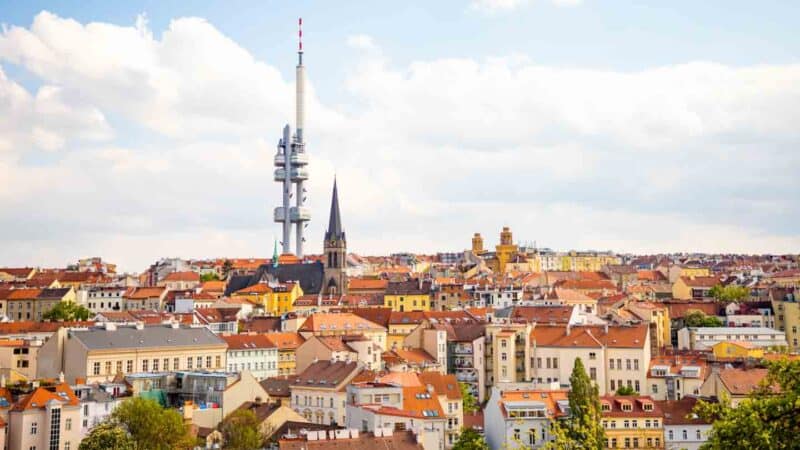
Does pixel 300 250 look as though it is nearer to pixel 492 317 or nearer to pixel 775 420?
pixel 492 317

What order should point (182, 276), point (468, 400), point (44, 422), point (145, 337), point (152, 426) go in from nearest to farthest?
point (152, 426)
point (44, 422)
point (468, 400)
point (145, 337)
point (182, 276)

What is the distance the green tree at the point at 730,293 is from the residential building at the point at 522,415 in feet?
221

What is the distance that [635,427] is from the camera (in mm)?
58688

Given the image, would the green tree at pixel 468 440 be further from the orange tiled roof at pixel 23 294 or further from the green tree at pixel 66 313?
the orange tiled roof at pixel 23 294

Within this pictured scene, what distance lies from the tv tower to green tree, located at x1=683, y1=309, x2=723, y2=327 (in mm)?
99684

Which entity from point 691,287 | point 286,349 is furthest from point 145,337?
point 691,287

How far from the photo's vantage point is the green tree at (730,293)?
126 metres

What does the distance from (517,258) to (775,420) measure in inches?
6770

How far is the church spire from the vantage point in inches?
5787

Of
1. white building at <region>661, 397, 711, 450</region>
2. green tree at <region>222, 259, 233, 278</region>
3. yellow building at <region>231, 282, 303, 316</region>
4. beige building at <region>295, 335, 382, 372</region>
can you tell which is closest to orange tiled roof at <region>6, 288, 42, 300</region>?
yellow building at <region>231, 282, 303, 316</region>

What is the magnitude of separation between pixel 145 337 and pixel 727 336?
1805 inches

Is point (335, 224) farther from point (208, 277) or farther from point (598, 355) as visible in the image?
point (598, 355)

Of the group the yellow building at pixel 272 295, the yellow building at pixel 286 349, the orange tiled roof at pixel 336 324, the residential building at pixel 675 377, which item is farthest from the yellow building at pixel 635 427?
the yellow building at pixel 272 295

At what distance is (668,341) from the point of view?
10081 centimetres
